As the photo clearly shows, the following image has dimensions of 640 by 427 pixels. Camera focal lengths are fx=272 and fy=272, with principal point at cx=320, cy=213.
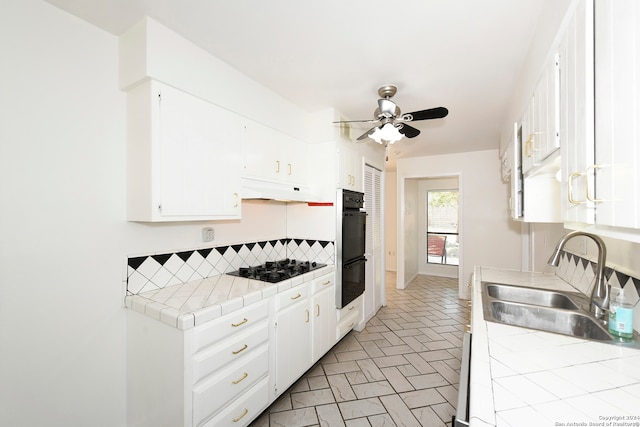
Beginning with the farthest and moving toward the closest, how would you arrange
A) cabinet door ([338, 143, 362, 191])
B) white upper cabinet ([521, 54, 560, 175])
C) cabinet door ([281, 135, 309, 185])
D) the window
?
the window < cabinet door ([338, 143, 362, 191]) < cabinet door ([281, 135, 309, 185]) < white upper cabinet ([521, 54, 560, 175])

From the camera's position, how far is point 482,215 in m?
4.64

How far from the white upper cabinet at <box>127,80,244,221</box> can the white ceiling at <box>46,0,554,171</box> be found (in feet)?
1.36

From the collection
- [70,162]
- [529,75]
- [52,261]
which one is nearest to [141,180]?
[70,162]

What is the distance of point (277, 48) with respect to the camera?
73.1 inches

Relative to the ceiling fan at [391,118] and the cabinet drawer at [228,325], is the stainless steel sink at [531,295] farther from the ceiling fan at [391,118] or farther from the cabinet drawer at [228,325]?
the cabinet drawer at [228,325]

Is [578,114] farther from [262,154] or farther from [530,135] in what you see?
[262,154]

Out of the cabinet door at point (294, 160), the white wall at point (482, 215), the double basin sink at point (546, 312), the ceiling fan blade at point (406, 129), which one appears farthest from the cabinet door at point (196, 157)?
the white wall at point (482, 215)

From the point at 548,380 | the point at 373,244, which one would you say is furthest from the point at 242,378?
the point at 373,244

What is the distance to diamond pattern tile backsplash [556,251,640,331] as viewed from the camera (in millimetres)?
1255

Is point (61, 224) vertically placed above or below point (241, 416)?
above

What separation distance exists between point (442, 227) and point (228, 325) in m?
5.94

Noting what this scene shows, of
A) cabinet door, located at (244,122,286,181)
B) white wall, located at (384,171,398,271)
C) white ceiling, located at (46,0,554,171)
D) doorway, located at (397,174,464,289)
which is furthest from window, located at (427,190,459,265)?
cabinet door, located at (244,122,286,181)

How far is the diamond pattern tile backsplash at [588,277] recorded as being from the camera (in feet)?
4.12

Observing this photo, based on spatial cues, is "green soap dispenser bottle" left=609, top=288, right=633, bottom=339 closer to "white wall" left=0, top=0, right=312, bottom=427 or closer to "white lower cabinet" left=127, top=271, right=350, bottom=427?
"white lower cabinet" left=127, top=271, right=350, bottom=427
